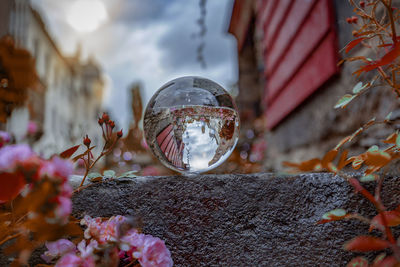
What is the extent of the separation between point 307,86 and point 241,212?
1.84 meters

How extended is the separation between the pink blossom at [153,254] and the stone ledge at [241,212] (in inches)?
6.4

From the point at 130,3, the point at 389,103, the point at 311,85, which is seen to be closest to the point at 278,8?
the point at 311,85

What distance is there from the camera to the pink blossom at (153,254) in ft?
2.02

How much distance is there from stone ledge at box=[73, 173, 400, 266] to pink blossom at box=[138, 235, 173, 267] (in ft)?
0.54

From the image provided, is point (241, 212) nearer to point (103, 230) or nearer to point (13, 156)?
point (103, 230)

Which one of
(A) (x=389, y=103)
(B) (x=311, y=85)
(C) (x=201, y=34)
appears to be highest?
(C) (x=201, y=34)

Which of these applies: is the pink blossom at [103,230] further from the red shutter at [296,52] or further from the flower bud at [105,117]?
the red shutter at [296,52]

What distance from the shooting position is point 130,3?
4.58m

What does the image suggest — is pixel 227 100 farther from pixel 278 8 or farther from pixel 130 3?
pixel 130 3

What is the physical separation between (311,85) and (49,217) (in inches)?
86.7

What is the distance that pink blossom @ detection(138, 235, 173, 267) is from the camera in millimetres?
616

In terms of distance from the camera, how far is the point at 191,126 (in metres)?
0.86

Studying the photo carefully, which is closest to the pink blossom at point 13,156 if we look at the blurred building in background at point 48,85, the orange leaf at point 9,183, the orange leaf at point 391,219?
the orange leaf at point 9,183

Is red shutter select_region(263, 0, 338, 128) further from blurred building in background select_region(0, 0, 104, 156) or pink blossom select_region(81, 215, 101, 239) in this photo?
blurred building in background select_region(0, 0, 104, 156)
